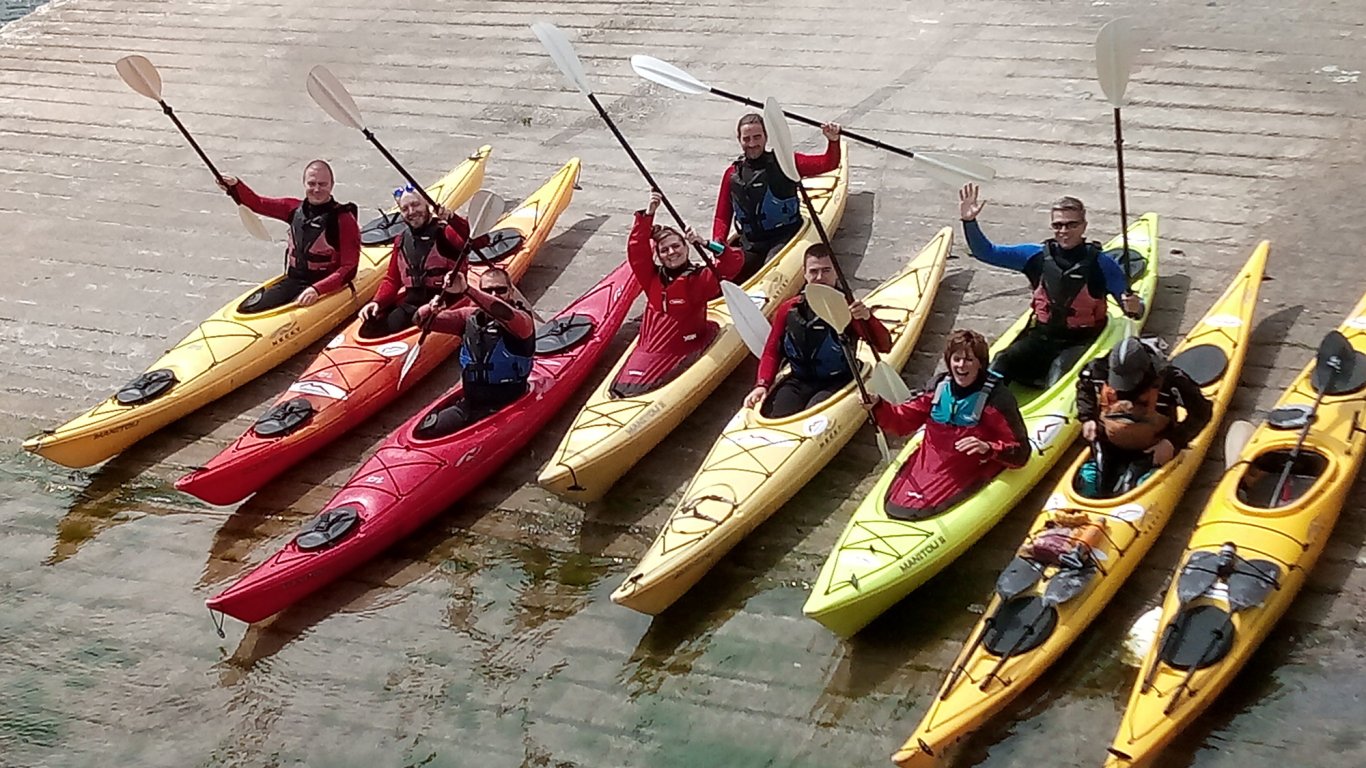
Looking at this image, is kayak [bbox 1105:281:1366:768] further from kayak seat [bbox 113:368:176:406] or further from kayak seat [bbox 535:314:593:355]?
A: kayak seat [bbox 113:368:176:406]

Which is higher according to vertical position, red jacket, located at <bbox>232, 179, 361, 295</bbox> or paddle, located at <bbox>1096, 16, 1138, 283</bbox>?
paddle, located at <bbox>1096, 16, 1138, 283</bbox>

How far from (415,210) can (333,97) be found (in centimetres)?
78

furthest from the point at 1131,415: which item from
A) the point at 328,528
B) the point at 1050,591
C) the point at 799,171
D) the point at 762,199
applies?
the point at 328,528

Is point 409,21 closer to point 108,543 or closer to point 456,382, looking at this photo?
point 456,382

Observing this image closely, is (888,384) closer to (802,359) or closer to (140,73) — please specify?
(802,359)

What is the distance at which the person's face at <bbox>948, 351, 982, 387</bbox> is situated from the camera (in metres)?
4.29

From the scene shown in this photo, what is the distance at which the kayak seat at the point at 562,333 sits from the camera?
576 cm

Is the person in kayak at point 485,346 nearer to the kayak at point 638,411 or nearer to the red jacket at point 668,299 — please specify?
the kayak at point 638,411

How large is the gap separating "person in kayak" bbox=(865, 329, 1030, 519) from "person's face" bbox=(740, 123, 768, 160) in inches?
71.4

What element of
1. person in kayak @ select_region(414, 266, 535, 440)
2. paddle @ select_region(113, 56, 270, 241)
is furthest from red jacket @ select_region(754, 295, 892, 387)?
paddle @ select_region(113, 56, 270, 241)

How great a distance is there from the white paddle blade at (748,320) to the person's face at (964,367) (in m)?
0.86

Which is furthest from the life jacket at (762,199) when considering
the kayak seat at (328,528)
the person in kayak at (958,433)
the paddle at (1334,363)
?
the paddle at (1334,363)

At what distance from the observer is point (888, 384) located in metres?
4.43

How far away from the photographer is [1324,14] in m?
7.47
